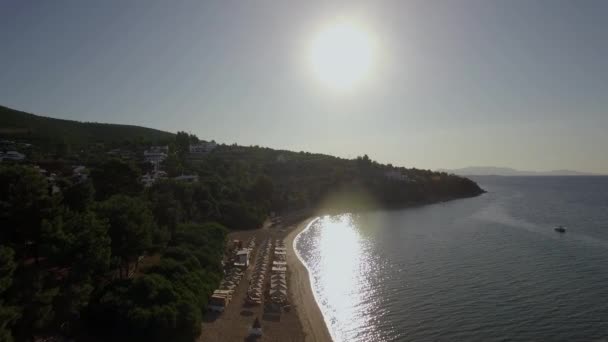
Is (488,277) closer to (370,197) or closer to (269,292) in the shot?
(269,292)

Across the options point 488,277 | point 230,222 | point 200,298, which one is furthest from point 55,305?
point 230,222

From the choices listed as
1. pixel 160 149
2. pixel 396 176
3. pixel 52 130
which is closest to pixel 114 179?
pixel 160 149

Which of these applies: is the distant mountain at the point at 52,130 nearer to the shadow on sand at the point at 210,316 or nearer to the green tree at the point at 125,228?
the green tree at the point at 125,228

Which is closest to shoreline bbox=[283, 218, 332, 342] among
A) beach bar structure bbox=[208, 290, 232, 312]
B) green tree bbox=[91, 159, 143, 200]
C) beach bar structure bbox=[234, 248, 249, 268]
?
beach bar structure bbox=[234, 248, 249, 268]

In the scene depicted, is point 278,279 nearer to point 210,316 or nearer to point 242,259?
point 242,259

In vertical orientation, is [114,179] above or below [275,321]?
above

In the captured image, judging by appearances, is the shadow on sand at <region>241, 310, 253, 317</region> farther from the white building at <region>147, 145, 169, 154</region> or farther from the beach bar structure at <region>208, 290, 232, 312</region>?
the white building at <region>147, 145, 169, 154</region>
